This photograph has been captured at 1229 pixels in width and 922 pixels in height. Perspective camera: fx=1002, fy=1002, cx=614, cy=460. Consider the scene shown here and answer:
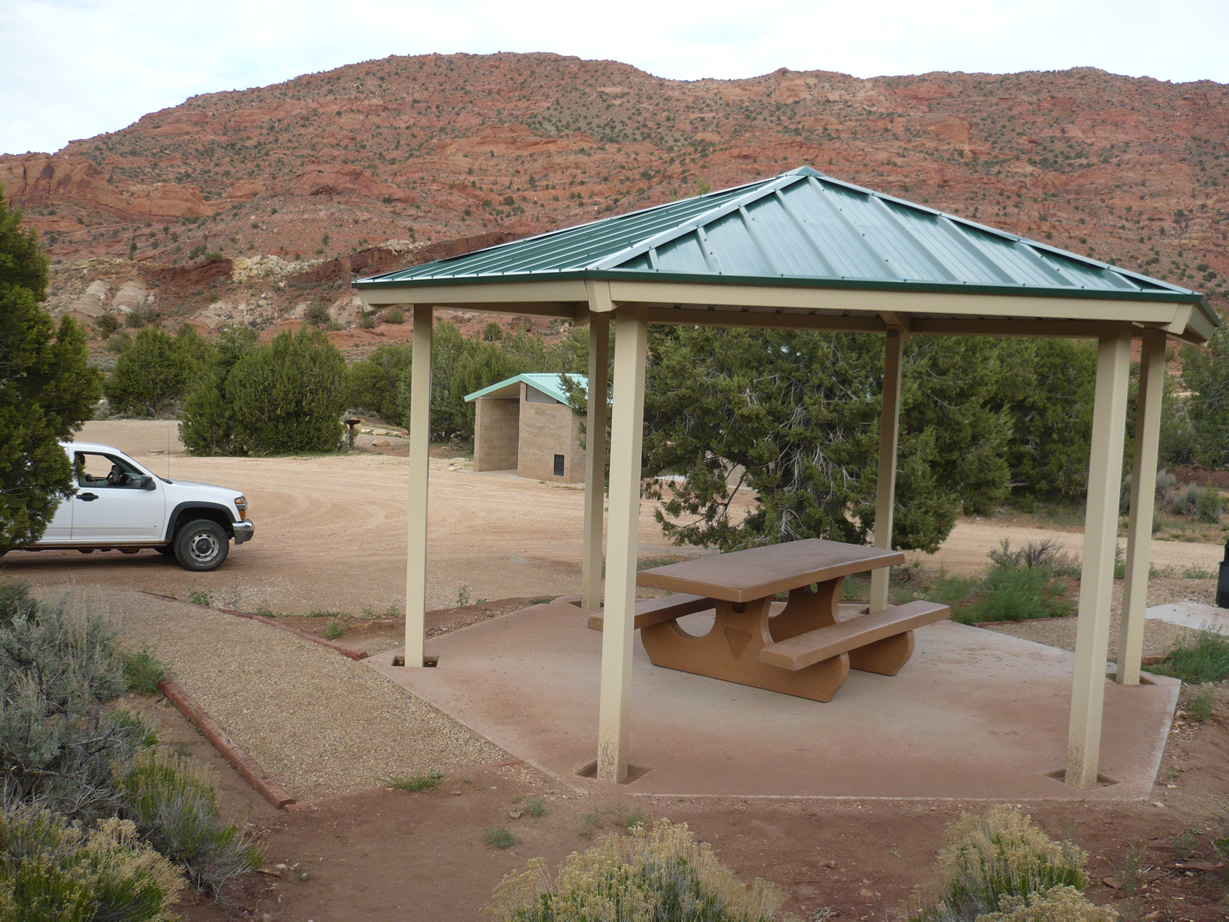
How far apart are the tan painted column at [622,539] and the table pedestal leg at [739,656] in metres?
1.67

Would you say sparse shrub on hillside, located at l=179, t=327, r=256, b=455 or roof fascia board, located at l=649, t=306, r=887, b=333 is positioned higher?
roof fascia board, located at l=649, t=306, r=887, b=333

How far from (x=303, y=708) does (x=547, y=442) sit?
73.1ft

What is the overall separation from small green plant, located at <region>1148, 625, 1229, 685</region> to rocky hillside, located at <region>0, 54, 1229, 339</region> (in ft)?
175

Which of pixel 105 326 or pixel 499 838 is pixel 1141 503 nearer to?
pixel 499 838

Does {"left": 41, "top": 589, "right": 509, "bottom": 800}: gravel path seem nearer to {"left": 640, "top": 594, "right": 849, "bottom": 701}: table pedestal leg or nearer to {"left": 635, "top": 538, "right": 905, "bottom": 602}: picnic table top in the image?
{"left": 635, "top": 538, "right": 905, "bottom": 602}: picnic table top

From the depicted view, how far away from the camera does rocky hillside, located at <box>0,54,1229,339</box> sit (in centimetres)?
6550

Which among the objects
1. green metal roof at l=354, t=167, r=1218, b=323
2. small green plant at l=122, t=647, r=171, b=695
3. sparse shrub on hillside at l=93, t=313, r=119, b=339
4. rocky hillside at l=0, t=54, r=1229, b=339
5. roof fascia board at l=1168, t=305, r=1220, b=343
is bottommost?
small green plant at l=122, t=647, r=171, b=695

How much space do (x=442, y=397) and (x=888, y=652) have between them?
29988mm

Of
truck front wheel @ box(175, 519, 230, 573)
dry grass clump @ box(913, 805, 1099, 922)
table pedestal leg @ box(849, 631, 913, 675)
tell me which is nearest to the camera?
dry grass clump @ box(913, 805, 1099, 922)

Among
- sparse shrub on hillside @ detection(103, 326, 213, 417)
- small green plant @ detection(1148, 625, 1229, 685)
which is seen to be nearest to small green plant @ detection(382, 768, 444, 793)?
small green plant @ detection(1148, 625, 1229, 685)

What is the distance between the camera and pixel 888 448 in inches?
350

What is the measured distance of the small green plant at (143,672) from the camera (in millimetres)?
6391

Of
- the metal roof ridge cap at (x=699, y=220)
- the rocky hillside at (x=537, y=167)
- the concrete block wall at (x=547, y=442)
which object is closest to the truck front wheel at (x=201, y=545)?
the metal roof ridge cap at (x=699, y=220)

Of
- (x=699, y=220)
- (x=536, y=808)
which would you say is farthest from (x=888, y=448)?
(x=536, y=808)
